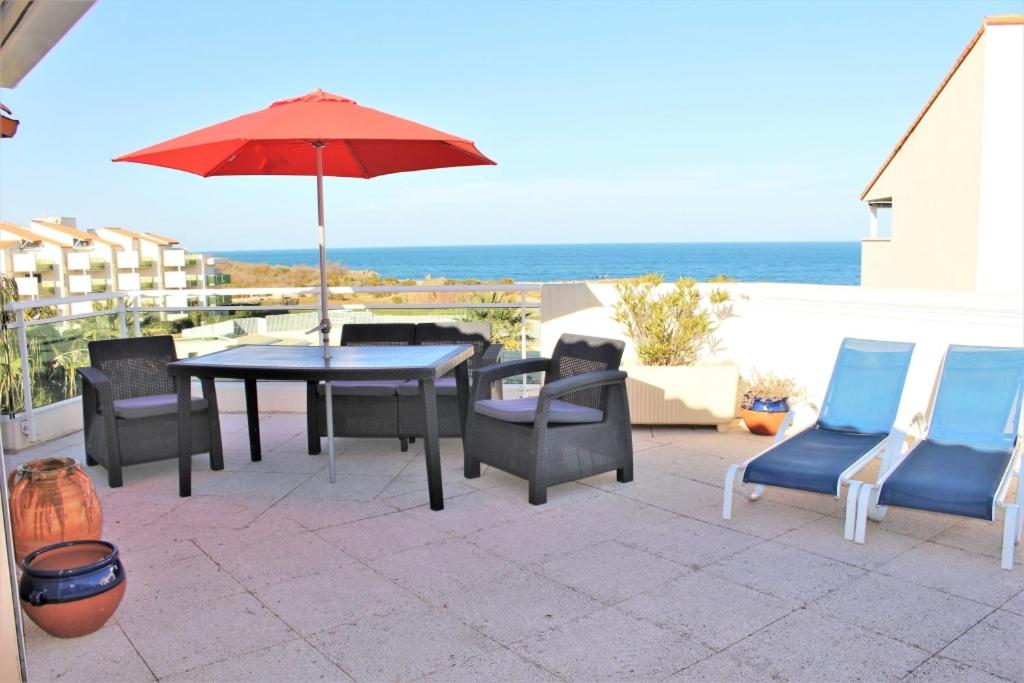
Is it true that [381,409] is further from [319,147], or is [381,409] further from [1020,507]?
[1020,507]

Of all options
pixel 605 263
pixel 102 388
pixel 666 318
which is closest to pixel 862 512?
pixel 666 318

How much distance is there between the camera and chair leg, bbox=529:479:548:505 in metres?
4.07

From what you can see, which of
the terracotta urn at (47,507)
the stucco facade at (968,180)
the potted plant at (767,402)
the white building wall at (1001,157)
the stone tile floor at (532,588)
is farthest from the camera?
the stucco facade at (968,180)

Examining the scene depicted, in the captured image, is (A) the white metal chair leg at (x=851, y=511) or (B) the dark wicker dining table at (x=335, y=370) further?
(B) the dark wicker dining table at (x=335, y=370)

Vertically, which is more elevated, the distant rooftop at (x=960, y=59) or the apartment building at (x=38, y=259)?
the distant rooftop at (x=960, y=59)

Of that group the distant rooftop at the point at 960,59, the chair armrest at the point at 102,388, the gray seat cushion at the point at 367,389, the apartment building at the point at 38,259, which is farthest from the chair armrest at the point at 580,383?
the apartment building at the point at 38,259

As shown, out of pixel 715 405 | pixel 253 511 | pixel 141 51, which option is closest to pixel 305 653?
pixel 253 511

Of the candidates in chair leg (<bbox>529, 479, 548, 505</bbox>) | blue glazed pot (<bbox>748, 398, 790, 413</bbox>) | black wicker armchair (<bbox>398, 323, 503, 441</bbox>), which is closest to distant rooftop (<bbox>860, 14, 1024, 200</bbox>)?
blue glazed pot (<bbox>748, 398, 790, 413</bbox>)

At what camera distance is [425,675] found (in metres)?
2.44

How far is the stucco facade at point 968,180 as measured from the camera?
12.3 meters

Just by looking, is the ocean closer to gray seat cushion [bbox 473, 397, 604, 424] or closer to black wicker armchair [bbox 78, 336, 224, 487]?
black wicker armchair [bbox 78, 336, 224, 487]

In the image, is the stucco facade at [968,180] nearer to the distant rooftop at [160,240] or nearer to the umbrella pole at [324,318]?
the umbrella pole at [324,318]

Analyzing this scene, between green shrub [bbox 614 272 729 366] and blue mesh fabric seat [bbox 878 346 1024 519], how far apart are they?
192 cm

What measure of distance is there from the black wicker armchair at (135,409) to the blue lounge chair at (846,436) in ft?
9.83
